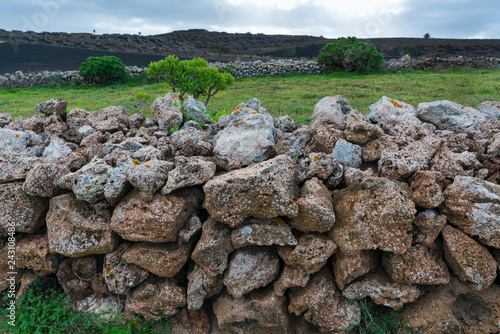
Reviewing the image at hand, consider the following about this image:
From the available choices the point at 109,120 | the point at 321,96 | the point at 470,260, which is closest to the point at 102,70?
the point at 321,96

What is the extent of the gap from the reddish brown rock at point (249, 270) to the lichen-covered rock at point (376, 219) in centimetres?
74

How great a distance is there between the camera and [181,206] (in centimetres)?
361

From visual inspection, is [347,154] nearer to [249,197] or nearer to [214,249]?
[249,197]

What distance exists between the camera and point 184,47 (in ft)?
150

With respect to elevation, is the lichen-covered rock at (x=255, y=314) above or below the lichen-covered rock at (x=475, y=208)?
below

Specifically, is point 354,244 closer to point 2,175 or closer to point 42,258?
point 42,258

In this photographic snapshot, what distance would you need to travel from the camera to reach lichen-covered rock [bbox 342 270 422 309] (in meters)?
3.45

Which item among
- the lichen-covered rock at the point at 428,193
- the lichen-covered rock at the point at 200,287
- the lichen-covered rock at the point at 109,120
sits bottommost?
the lichen-covered rock at the point at 200,287

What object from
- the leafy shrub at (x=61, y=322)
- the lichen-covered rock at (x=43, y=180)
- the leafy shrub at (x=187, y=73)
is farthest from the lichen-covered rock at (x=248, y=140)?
the leafy shrub at (x=187, y=73)

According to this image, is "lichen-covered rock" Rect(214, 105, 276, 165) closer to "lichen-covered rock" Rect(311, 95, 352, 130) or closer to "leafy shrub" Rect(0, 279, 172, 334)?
"lichen-covered rock" Rect(311, 95, 352, 130)

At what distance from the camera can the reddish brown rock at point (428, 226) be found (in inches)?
132

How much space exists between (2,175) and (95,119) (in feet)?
6.05

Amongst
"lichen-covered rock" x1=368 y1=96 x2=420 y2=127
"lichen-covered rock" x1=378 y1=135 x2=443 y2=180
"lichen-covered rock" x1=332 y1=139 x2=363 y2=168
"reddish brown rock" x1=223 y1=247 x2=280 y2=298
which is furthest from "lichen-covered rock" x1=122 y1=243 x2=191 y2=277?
"lichen-covered rock" x1=368 y1=96 x2=420 y2=127

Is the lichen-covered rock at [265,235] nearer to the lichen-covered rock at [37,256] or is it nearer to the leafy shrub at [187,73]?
the lichen-covered rock at [37,256]
